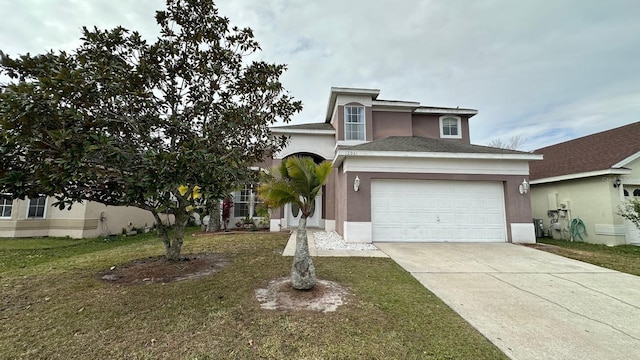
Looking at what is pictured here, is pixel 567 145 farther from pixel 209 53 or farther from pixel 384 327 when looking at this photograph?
pixel 209 53

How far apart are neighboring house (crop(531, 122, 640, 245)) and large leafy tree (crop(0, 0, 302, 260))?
1380 cm

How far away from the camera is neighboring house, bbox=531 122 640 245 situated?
10.7m

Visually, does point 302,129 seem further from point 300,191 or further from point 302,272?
point 302,272

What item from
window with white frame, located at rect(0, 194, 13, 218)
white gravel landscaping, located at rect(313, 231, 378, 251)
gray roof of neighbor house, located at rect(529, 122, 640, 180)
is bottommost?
white gravel landscaping, located at rect(313, 231, 378, 251)

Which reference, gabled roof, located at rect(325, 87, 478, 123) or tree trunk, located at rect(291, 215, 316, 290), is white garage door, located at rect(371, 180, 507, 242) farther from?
tree trunk, located at rect(291, 215, 316, 290)

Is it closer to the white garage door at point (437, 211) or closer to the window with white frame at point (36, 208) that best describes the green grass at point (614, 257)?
the white garage door at point (437, 211)

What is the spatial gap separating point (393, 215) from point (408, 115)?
6.85 m

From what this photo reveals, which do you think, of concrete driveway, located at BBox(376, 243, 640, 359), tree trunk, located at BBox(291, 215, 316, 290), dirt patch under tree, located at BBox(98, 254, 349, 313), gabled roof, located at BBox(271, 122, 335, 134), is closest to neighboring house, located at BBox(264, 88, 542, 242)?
concrete driveway, located at BBox(376, 243, 640, 359)

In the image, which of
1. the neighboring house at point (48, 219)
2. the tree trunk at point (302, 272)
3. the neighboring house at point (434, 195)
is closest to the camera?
the tree trunk at point (302, 272)

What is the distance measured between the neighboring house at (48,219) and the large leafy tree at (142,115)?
9.08 meters

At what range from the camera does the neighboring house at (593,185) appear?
1070 cm

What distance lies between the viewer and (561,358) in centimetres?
291

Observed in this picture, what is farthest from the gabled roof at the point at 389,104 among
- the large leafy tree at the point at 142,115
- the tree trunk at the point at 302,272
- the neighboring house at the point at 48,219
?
the neighboring house at the point at 48,219

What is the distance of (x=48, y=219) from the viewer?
1255 cm
